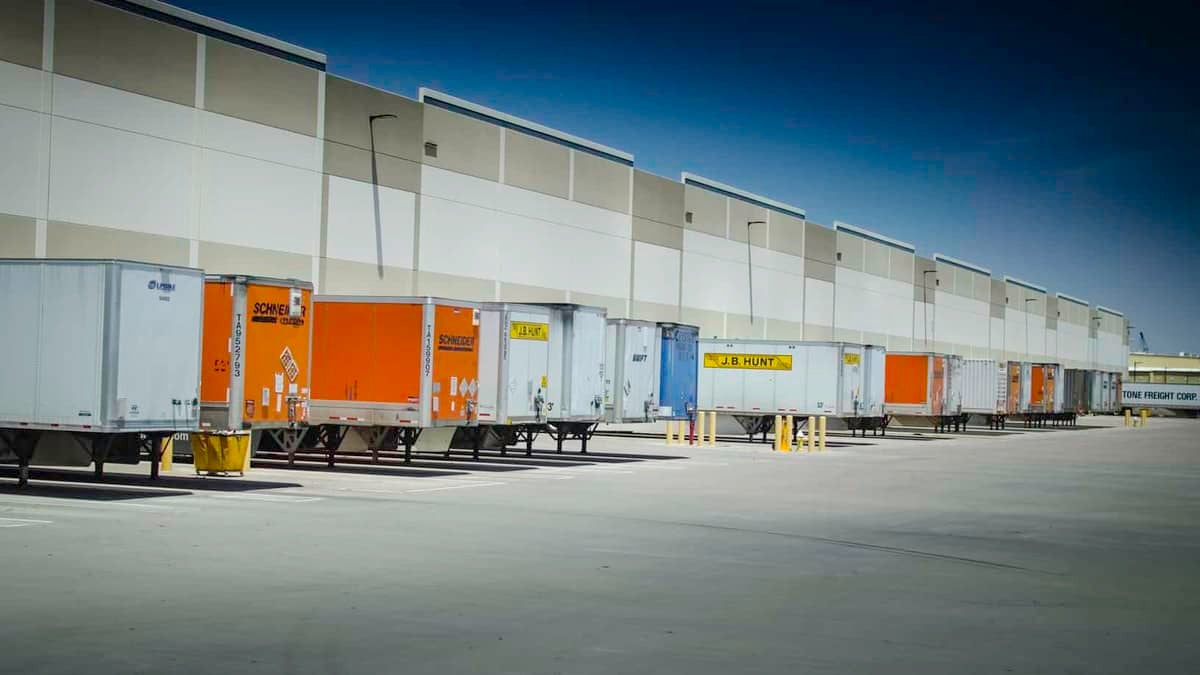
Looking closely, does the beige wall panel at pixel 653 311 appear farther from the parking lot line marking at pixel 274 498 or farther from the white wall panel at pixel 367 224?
the parking lot line marking at pixel 274 498

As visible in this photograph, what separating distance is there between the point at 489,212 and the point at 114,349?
95.6 feet

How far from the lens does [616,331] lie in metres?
39.3

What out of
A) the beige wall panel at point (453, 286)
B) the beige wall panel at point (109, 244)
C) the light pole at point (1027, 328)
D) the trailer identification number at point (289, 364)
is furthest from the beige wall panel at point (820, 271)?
the trailer identification number at point (289, 364)

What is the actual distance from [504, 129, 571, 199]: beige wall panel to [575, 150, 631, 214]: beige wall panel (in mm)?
1098

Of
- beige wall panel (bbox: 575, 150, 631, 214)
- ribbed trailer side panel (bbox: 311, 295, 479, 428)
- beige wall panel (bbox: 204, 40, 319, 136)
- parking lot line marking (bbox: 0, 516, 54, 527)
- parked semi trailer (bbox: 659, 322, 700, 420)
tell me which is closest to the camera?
parking lot line marking (bbox: 0, 516, 54, 527)

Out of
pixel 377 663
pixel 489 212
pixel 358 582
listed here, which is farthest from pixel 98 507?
pixel 489 212

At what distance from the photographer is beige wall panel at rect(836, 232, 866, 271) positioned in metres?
82.2

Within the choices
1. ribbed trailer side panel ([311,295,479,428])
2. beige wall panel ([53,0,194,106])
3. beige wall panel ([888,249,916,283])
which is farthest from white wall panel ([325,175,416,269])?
beige wall panel ([888,249,916,283])

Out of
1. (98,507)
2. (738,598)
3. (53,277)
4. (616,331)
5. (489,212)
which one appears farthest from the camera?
(489,212)

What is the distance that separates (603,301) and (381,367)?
28.9 meters

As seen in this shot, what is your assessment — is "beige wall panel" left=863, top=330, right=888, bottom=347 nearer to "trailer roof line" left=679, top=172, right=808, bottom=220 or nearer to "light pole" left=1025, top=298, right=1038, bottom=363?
"trailer roof line" left=679, top=172, right=808, bottom=220

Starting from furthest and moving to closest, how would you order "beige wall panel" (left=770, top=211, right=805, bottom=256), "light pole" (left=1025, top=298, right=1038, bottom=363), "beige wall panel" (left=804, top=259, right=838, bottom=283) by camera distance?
1. "light pole" (left=1025, top=298, right=1038, bottom=363)
2. "beige wall panel" (left=804, top=259, right=838, bottom=283)
3. "beige wall panel" (left=770, top=211, right=805, bottom=256)

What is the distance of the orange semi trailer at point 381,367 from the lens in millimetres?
27953

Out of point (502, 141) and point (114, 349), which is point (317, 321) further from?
point (502, 141)
